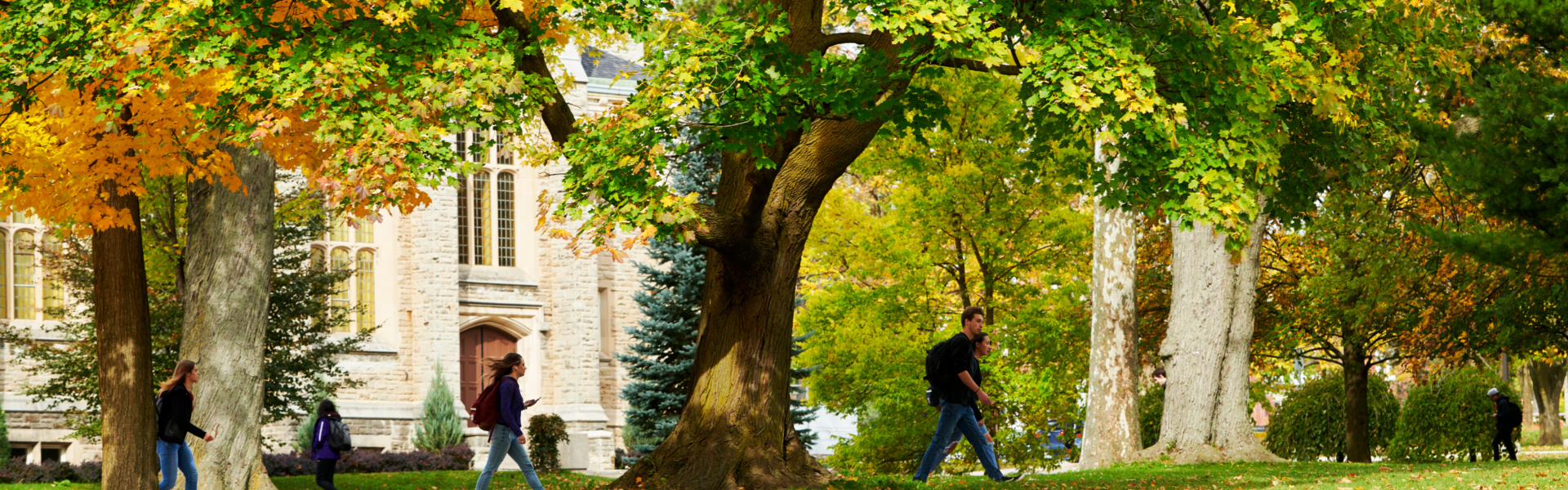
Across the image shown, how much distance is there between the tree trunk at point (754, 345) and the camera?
32.3ft

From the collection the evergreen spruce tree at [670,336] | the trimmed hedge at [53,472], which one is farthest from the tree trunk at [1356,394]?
the trimmed hedge at [53,472]

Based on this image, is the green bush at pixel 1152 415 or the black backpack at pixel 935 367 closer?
the black backpack at pixel 935 367

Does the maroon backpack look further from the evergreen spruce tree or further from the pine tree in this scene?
the pine tree

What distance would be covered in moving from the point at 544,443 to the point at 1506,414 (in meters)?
14.7

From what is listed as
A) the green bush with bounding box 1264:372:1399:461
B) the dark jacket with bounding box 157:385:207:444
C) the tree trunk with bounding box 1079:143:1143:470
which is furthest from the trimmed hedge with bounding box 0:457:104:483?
the green bush with bounding box 1264:372:1399:461

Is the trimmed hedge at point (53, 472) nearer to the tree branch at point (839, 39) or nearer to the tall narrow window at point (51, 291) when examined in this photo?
the tall narrow window at point (51, 291)

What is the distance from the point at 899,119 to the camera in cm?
949

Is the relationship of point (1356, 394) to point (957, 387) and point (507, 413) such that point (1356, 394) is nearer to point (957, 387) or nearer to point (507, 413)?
point (957, 387)

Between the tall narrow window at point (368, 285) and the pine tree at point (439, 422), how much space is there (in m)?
2.31

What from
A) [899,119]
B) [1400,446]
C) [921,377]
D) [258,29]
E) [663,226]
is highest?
[258,29]

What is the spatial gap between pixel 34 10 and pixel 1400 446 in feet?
67.2

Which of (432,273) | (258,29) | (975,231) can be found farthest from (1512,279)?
Result: (432,273)

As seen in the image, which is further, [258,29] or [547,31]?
[547,31]

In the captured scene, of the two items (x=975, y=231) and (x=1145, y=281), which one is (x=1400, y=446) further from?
(x=975, y=231)
